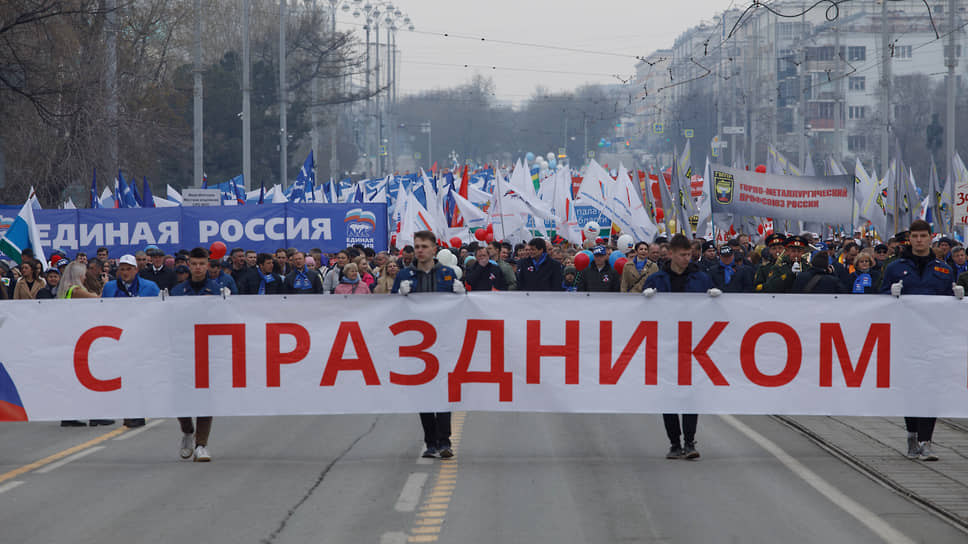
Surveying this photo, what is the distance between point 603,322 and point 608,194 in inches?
633

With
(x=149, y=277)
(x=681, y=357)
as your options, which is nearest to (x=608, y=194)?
(x=149, y=277)

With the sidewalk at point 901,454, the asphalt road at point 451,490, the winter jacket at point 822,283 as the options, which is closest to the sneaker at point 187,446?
the asphalt road at point 451,490

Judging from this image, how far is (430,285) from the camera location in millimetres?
10383

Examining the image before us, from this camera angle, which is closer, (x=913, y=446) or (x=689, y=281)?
(x=913, y=446)

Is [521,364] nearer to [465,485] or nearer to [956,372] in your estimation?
[465,485]

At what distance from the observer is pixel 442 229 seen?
2525 centimetres

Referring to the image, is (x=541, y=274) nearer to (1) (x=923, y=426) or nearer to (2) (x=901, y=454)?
(2) (x=901, y=454)

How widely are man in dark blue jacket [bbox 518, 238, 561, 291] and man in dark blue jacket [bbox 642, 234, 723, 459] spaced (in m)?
5.22

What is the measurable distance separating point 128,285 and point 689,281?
5862 millimetres

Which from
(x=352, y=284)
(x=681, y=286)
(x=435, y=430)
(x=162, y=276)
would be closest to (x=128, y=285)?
(x=162, y=276)

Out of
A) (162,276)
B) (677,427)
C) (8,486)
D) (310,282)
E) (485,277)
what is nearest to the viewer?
(8,486)

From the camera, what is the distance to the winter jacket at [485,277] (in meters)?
14.6

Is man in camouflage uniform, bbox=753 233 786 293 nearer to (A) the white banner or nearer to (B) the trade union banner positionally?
(A) the white banner

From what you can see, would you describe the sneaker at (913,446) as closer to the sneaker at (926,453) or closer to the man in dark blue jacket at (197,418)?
the sneaker at (926,453)
